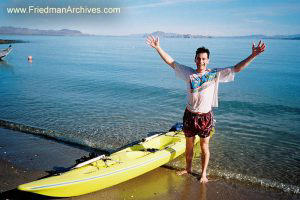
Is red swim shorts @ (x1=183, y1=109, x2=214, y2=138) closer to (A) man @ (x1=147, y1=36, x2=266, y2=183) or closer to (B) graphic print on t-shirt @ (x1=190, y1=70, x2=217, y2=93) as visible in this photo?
(A) man @ (x1=147, y1=36, x2=266, y2=183)

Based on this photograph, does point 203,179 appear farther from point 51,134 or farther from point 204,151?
point 51,134

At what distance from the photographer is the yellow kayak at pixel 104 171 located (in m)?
4.57

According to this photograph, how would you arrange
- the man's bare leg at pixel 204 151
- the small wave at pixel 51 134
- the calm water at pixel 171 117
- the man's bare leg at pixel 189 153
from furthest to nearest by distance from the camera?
1. the small wave at pixel 51 134
2. the calm water at pixel 171 117
3. the man's bare leg at pixel 189 153
4. the man's bare leg at pixel 204 151

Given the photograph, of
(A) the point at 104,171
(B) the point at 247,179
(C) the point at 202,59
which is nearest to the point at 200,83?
(C) the point at 202,59

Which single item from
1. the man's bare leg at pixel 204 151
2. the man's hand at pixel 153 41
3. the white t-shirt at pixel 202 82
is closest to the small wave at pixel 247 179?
the man's bare leg at pixel 204 151

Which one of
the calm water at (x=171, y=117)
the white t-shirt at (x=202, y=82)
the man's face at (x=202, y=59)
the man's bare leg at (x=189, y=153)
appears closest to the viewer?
the man's face at (x=202, y=59)

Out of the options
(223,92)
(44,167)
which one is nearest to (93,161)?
(44,167)

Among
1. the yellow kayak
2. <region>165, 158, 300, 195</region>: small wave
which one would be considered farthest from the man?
<region>165, 158, 300, 195</region>: small wave

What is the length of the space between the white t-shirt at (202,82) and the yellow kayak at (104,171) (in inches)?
64.5

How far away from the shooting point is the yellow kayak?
4.57 metres

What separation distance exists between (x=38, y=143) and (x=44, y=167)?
174 centimetres

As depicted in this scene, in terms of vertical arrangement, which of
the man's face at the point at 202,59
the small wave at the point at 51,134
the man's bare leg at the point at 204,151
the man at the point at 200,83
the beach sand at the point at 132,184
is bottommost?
the beach sand at the point at 132,184

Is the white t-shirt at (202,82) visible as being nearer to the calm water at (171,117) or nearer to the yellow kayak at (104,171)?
the yellow kayak at (104,171)

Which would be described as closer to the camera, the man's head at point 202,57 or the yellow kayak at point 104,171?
the yellow kayak at point 104,171
